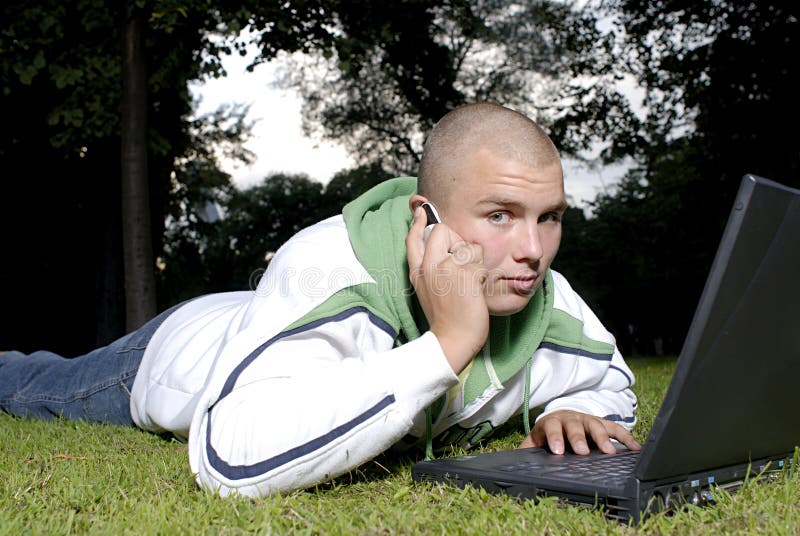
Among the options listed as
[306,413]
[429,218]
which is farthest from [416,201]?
[306,413]

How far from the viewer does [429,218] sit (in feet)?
9.50

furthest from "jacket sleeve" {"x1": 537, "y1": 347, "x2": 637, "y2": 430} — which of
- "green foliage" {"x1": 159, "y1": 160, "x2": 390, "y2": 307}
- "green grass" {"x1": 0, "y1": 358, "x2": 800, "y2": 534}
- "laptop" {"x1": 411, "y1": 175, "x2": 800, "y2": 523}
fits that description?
"green foliage" {"x1": 159, "y1": 160, "x2": 390, "y2": 307}

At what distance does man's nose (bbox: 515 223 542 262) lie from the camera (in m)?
2.77

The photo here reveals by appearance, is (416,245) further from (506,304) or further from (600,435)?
(600,435)

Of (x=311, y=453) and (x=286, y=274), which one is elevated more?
(x=286, y=274)

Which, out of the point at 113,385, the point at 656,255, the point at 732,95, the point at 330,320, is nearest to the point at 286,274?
the point at 330,320

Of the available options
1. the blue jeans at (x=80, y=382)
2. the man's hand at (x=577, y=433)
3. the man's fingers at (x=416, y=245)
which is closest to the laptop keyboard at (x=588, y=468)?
the man's hand at (x=577, y=433)

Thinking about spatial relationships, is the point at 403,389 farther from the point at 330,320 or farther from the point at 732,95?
the point at 732,95

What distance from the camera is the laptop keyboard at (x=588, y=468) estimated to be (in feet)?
7.27

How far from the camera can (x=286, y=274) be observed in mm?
2807

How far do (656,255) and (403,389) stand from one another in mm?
28309

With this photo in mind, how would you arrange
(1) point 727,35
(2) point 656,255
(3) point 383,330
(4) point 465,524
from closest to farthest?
(4) point 465,524 < (3) point 383,330 < (1) point 727,35 < (2) point 656,255

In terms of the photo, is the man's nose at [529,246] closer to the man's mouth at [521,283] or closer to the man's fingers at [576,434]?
the man's mouth at [521,283]

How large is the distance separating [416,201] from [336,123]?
92.3 ft
